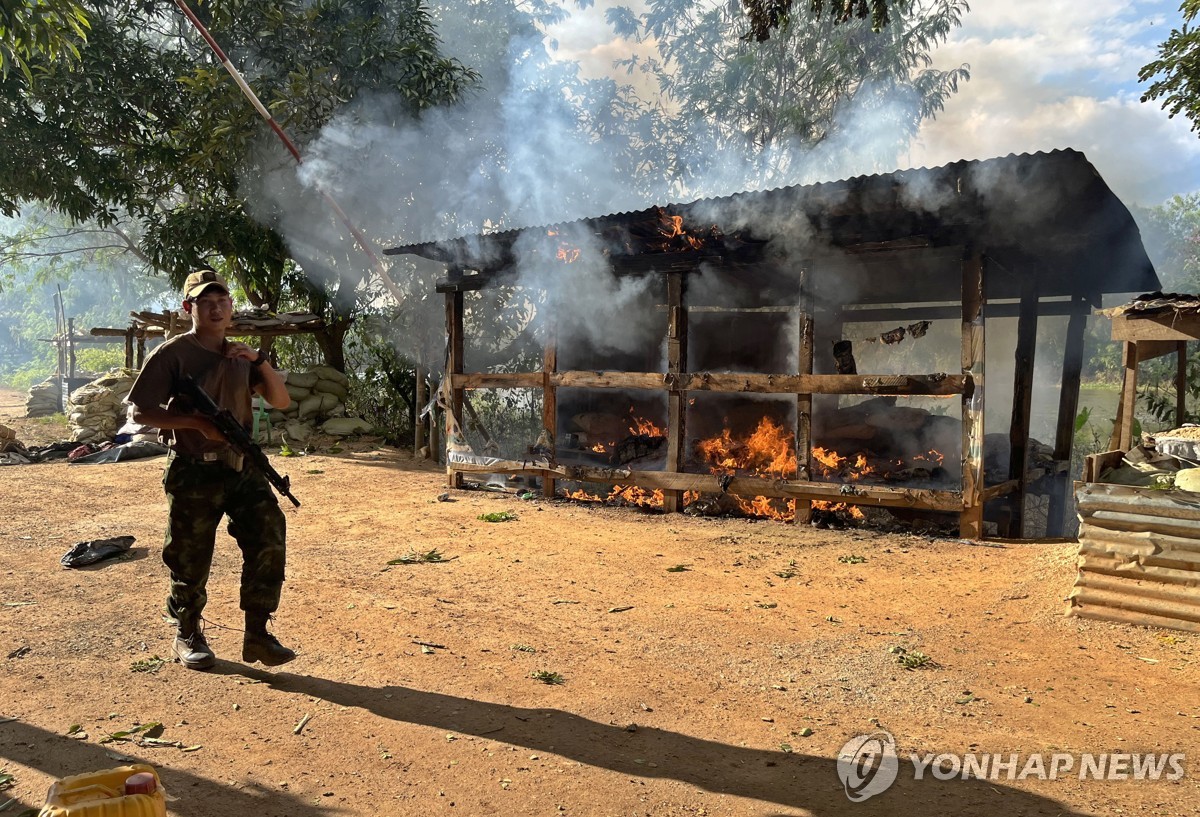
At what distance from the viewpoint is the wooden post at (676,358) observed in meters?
8.91

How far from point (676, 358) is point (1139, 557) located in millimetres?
5198

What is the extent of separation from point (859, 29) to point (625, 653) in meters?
22.9

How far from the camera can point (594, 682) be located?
3961 millimetres

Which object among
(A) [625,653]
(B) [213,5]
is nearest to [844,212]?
(A) [625,653]

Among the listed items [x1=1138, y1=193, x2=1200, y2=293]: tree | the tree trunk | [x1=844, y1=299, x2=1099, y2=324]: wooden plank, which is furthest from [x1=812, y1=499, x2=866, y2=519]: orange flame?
[x1=1138, y1=193, x2=1200, y2=293]: tree

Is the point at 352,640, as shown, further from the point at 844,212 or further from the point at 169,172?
the point at 169,172

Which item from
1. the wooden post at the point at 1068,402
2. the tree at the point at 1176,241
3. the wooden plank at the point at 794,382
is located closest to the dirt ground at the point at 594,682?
the wooden plank at the point at 794,382

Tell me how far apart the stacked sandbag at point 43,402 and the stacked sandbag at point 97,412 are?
10.1 metres

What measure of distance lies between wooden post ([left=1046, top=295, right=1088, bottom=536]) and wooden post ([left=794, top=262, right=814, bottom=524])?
4582 millimetres

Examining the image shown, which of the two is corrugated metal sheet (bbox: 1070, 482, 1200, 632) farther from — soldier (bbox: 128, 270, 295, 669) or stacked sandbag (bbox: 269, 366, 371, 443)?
stacked sandbag (bbox: 269, 366, 371, 443)

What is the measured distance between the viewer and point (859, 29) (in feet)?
71.3

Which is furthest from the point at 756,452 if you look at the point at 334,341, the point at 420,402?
the point at 334,341

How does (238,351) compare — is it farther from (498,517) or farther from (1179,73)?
(1179,73)

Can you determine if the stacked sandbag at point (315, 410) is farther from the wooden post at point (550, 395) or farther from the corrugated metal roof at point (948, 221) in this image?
the corrugated metal roof at point (948, 221)
